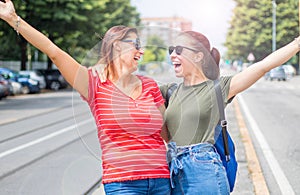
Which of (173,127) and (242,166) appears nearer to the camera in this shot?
(173,127)

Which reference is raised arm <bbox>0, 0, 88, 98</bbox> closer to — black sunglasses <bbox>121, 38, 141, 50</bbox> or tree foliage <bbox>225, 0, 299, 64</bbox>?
black sunglasses <bbox>121, 38, 141, 50</bbox>

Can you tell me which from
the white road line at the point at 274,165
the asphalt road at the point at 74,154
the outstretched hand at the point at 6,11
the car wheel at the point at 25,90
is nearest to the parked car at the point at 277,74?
the white road line at the point at 274,165

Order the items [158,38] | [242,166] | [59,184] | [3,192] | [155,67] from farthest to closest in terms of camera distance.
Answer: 1. [242,166]
2. [59,184]
3. [3,192]
4. [155,67]
5. [158,38]

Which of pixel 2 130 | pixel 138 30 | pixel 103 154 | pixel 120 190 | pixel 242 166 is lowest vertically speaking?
pixel 2 130

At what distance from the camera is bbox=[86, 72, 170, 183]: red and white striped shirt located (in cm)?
270

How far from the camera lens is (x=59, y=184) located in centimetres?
682

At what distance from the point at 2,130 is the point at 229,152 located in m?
10.6

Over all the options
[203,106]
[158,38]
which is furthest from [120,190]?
[158,38]

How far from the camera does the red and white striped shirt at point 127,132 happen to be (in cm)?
270

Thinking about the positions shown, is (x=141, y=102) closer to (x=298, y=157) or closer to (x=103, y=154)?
(x=103, y=154)

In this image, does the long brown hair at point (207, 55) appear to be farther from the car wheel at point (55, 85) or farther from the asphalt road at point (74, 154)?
the car wheel at point (55, 85)

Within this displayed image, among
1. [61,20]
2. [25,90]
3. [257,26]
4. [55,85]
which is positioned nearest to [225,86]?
[257,26]

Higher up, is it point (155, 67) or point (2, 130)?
point (155, 67)

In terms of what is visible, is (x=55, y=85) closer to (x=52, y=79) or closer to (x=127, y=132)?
(x=52, y=79)
